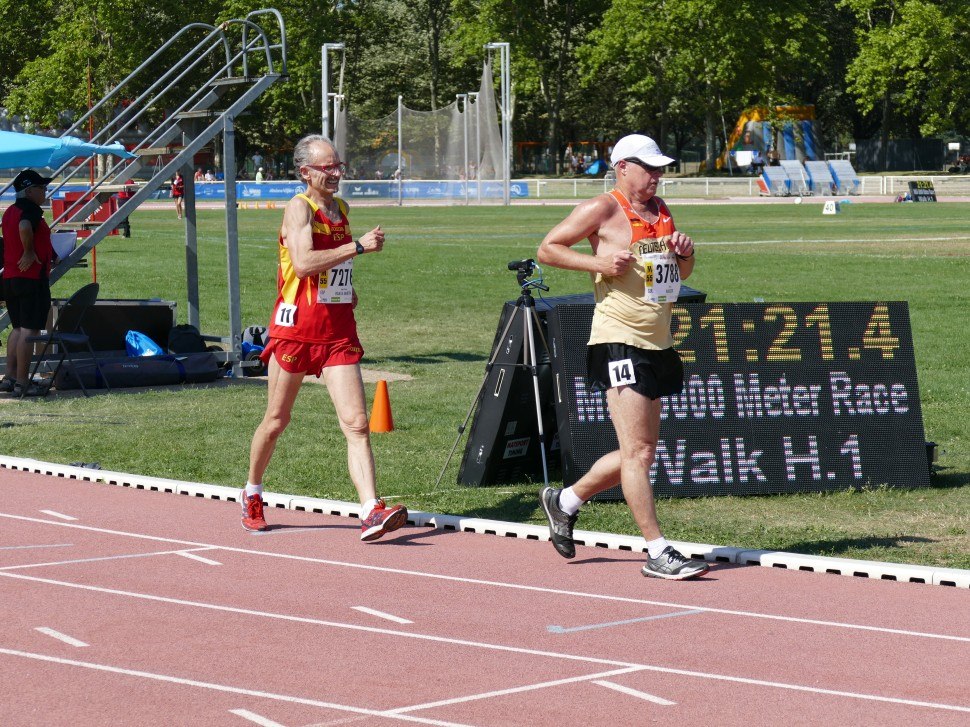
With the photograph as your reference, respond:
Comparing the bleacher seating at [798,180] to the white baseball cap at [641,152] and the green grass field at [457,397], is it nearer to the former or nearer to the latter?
the green grass field at [457,397]

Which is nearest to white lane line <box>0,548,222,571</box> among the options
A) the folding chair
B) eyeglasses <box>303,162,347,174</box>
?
eyeglasses <box>303,162,347,174</box>

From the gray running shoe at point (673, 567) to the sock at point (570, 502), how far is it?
0.52 meters

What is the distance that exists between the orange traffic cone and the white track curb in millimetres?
2321

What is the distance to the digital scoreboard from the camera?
9.17 metres

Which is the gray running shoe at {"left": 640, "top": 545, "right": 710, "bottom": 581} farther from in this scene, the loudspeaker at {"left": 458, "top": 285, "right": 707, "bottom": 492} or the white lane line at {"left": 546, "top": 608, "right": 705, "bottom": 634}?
the loudspeaker at {"left": 458, "top": 285, "right": 707, "bottom": 492}

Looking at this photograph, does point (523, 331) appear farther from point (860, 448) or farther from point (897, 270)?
point (897, 270)

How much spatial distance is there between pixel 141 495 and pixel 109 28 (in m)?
90.3

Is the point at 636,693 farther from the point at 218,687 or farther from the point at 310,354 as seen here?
the point at 310,354

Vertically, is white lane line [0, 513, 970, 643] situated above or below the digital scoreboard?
below

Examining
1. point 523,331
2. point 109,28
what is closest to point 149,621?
point 523,331

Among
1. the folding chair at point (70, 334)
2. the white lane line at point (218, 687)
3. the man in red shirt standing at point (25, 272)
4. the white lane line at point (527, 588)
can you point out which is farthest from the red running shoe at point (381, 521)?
the man in red shirt standing at point (25, 272)

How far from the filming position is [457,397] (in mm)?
13742

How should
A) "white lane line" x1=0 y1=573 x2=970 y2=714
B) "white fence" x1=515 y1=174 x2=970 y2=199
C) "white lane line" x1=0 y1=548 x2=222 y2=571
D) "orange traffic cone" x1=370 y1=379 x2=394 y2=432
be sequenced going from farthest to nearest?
"white fence" x1=515 y1=174 x2=970 y2=199 < "orange traffic cone" x1=370 y1=379 x2=394 y2=432 < "white lane line" x1=0 y1=548 x2=222 y2=571 < "white lane line" x1=0 y1=573 x2=970 y2=714

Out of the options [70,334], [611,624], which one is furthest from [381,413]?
[611,624]
